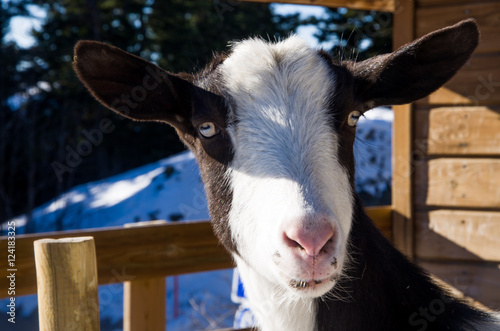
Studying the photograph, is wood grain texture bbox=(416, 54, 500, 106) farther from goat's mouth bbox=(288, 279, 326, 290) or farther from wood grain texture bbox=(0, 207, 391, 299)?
goat's mouth bbox=(288, 279, 326, 290)

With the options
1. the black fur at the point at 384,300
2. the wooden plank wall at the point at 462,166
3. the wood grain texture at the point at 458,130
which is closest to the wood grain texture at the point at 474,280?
the wooden plank wall at the point at 462,166

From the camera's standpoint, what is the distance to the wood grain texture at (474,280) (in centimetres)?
443

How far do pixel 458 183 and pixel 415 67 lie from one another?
2227mm

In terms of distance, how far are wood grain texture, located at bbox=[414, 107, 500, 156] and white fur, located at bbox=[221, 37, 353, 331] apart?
2419 millimetres

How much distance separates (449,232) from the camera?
182 inches

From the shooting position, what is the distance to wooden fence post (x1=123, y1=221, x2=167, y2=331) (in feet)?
11.9

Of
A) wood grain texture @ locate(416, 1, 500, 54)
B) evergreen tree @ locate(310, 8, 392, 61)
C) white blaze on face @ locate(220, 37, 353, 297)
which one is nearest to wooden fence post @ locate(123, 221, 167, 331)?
white blaze on face @ locate(220, 37, 353, 297)

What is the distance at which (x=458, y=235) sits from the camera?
15.0 ft

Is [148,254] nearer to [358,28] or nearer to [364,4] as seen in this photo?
[364,4]

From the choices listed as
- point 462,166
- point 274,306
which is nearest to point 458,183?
point 462,166

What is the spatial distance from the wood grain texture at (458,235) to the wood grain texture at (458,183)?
0.31 ft

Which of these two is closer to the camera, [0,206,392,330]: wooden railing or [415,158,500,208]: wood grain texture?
[0,206,392,330]: wooden railing

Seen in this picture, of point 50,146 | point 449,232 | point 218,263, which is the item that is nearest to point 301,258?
point 218,263

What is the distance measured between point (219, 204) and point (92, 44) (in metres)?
0.90
